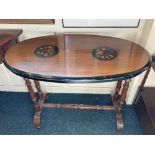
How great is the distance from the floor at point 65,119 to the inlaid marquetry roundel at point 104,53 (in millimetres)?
720

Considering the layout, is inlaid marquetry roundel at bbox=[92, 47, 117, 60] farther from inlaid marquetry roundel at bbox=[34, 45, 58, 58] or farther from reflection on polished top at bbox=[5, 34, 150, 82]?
inlaid marquetry roundel at bbox=[34, 45, 58, 58]

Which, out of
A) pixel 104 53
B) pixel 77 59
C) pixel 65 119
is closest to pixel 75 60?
pixel 77 59

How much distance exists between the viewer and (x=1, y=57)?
1.16 metres

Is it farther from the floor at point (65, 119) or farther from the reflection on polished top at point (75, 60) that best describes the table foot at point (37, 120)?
the reflection on polished top at point (75, 60)

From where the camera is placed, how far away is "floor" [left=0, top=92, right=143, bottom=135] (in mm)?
1470

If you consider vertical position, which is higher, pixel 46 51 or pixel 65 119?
pixel 46 51

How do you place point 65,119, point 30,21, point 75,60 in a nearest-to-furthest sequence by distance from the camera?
point 75,60 < point 30,21 < point 65,119

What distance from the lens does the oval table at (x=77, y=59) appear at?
0.94 m

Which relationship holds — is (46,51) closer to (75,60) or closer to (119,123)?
(75,60)

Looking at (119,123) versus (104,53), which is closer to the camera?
(104,53)

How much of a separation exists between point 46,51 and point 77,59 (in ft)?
0.74

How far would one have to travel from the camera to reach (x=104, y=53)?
108 cm

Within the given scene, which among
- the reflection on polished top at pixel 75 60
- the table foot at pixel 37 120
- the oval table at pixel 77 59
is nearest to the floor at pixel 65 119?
the table foot at pixel 37 120
